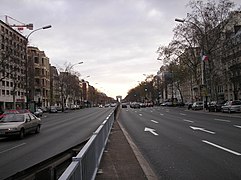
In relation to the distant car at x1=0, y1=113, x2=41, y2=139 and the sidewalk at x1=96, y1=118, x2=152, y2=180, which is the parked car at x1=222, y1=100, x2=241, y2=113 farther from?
the sidewalk at x1=96, y1=118, x2=152, y2=180

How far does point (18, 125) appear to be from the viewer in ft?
55.7

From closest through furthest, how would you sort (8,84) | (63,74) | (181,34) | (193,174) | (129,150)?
1. (193,174)
2. (129,150)
3. (181,34)
4. (8,84)
5. (63,74)

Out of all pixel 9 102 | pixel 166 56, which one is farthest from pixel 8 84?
pixel 166 56

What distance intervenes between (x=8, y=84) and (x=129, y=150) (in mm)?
72258

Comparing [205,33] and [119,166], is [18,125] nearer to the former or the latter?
[119,166]

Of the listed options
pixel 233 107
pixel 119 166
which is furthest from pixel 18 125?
pixel 233 107

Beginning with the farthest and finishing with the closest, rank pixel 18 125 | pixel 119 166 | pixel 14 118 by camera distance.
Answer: pixel 14 118 → pixel 18 125 → pixel 119 166

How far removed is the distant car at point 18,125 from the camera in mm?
16641

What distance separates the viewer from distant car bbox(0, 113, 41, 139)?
1664 centimetres

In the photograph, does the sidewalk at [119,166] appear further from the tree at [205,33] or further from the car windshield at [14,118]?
the tree at [205,33]

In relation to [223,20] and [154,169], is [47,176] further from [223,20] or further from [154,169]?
[223,20]

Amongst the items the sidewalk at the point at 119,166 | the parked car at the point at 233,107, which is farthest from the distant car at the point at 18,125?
Answer: the parked car at the point at 233,107

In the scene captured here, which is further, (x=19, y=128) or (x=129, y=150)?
(x=19, y=128)

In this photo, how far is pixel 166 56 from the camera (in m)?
60.6
